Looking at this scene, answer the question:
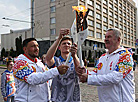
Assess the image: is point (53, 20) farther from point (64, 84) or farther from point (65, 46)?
point (64, 84)

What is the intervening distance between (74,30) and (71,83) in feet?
3.25

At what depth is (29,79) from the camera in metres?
2.66

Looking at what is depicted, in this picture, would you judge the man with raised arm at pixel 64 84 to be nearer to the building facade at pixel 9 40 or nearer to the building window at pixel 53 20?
the building window at pixel 53 20

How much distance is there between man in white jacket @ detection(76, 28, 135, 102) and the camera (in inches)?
102

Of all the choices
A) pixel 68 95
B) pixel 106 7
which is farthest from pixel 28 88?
pixel 106 7

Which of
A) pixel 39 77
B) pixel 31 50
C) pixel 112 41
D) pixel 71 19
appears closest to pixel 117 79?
pixel 112 41

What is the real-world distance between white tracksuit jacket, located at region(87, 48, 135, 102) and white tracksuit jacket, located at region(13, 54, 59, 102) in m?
0.72

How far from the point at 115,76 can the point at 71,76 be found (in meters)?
0.92

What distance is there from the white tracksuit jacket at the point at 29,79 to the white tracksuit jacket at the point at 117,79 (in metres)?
0.72

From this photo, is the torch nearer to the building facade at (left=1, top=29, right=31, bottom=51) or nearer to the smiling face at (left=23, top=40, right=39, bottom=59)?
the smiling face at (left=23, top=40, right=39, bottom=59)

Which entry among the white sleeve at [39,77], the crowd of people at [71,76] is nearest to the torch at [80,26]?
the crowd of people at [71,76]

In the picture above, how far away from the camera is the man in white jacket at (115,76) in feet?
8.46

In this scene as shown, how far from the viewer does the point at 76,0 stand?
34.3m

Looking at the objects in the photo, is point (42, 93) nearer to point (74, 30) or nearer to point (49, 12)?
point (74, 30)
